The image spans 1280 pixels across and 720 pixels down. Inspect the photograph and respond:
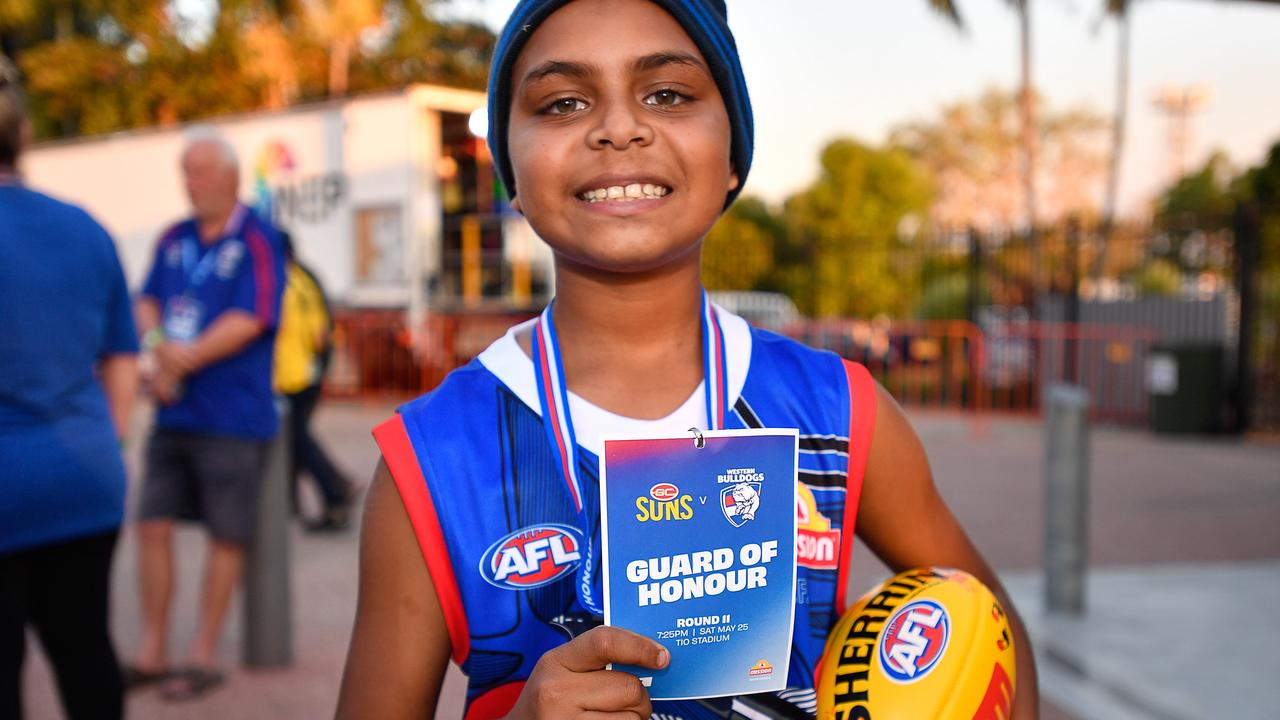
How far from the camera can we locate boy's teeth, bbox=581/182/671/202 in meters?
1.40

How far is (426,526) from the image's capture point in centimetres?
138

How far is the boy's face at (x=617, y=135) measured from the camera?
4.58ft

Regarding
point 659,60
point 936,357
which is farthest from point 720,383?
point 936,357

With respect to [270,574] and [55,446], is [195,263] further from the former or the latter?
[55,446]

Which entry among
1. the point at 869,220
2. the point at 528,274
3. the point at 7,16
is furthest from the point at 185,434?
the point at 7,16

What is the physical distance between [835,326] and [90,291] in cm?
1330

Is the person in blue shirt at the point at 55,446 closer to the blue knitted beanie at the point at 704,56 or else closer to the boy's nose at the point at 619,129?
the blue knitted beanie at the point at 704,56

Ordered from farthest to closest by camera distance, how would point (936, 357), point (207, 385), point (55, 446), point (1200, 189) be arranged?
point (1200, 189)
point (936, 357)
point (207, 385)
point (55, 446)

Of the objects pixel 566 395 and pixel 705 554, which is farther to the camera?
pixel 566 395

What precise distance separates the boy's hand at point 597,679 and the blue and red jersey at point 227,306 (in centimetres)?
346

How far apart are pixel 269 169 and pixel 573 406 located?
52.1 feet

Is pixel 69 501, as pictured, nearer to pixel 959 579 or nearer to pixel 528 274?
pixel 959 579

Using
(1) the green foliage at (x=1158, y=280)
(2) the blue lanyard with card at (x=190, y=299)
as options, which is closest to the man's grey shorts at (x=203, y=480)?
(2) the blue lanyard with card at (x=190, y=299)

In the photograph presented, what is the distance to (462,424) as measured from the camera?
1437mm
